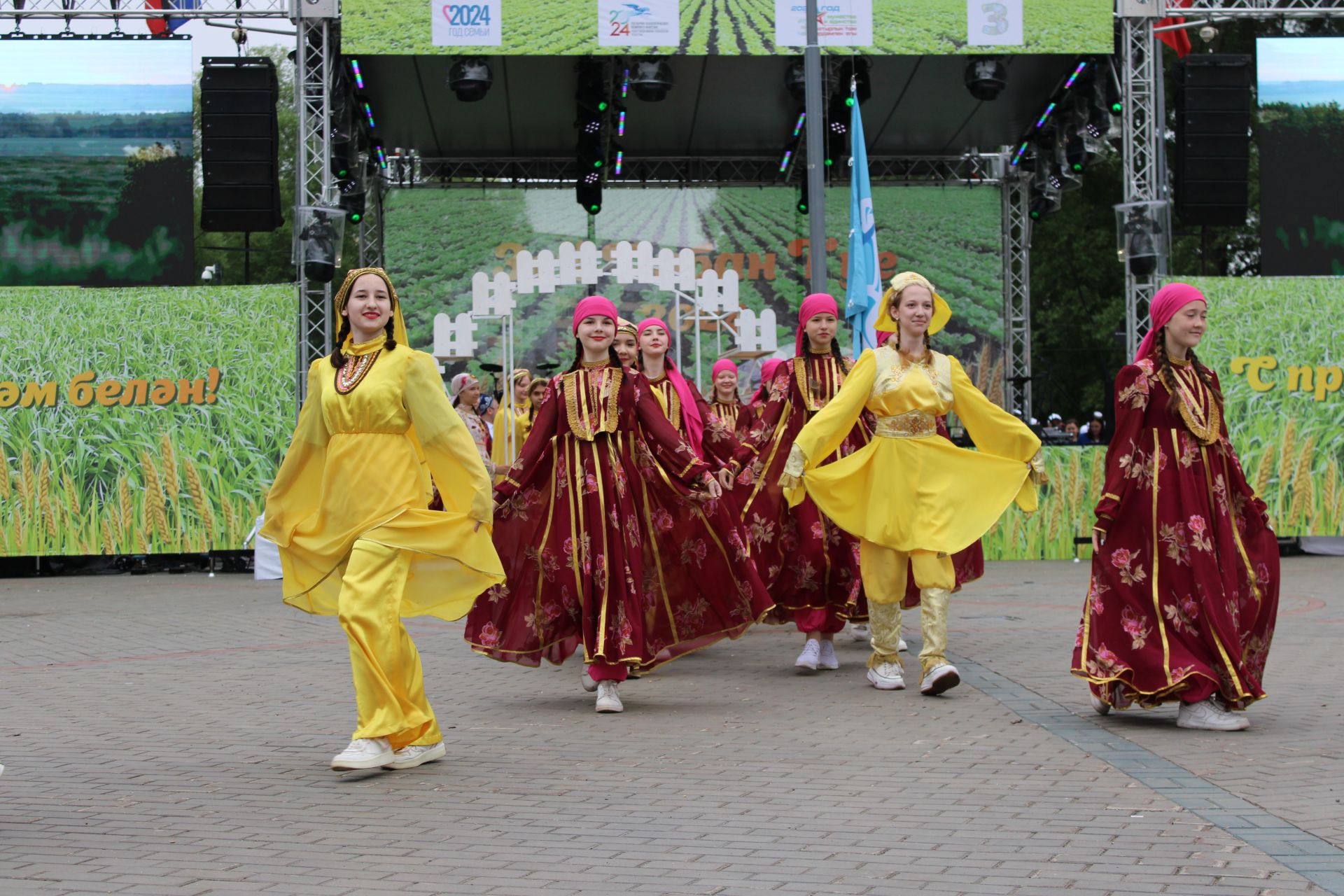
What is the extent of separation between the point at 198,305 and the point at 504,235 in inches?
233

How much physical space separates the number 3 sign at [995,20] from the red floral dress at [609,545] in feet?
36.8

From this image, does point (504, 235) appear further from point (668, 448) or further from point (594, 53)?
point (668, 448)

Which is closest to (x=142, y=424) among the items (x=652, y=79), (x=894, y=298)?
Answer: (x=652, y=79)

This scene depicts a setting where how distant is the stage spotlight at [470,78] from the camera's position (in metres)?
18.2

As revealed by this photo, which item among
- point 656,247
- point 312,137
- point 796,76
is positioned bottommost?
point 656,247

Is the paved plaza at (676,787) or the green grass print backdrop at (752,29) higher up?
the green grass print backdrop at (752,29)

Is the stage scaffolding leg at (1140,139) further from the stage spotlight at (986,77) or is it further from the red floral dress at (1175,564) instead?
the red floral dress at (1175,564)

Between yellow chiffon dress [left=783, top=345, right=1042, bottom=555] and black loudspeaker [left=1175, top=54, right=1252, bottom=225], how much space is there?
11.3m

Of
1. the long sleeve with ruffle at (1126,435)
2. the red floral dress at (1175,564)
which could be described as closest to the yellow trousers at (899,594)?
the red floral dress at (1175,564)

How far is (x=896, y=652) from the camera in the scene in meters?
8.35

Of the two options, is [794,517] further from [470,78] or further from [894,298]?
[470,78]

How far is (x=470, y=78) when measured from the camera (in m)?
18.2

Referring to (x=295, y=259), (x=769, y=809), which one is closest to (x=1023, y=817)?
(x=769, y=809)

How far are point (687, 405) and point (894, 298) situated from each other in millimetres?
2593
